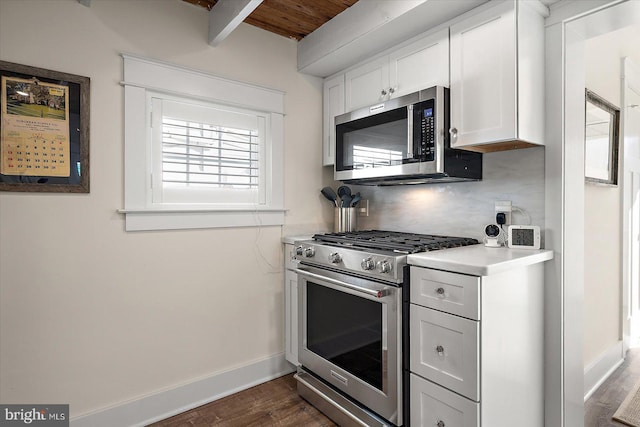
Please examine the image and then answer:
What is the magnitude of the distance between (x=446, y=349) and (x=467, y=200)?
101 cm

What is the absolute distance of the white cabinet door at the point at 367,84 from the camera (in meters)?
2.28

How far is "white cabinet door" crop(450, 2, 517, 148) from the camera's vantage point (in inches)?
64.8

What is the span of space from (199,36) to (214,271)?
1.52 m

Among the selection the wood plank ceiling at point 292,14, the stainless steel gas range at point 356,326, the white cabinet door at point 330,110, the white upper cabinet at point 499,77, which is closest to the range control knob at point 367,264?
the stainless steel gas range at point 356,326

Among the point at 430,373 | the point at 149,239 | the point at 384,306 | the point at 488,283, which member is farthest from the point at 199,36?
the point at 430,373

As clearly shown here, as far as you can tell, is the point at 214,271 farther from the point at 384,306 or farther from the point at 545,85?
the point at 545,85

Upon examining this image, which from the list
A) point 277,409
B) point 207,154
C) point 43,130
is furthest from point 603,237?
point 43,130

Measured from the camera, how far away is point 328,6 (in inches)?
87.4

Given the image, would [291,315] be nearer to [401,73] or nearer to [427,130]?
[427,130]

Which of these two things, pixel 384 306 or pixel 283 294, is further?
pixel 283 294

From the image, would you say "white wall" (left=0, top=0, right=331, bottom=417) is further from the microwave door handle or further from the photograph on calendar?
the microwave door handle

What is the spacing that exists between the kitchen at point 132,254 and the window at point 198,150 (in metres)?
0.07

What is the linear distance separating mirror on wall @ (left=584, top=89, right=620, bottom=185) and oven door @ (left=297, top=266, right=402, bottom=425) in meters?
1.55

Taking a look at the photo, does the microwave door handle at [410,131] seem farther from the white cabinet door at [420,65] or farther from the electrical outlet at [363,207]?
the electrical outlet at [363,207]
